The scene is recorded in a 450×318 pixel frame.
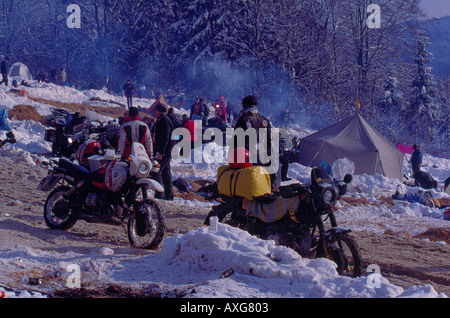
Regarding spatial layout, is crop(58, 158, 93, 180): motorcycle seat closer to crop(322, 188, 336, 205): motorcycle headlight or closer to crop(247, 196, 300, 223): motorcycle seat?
crop(247, 196, 300, 223): motorcycle seat

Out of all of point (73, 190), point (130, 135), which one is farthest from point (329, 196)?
point (130, 135)

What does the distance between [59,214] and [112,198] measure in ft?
2.90

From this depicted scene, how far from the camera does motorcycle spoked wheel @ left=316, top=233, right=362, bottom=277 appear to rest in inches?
209

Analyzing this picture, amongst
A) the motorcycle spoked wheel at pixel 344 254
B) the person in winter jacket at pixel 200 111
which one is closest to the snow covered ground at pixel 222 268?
the motorcycle spoked wheel at pixel 344 254

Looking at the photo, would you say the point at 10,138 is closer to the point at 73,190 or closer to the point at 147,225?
the point at 73,190

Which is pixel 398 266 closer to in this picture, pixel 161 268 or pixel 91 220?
pixel 161 268

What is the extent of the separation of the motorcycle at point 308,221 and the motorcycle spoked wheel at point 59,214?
253 cm

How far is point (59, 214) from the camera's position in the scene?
24.4 ft

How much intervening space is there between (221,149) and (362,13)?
27064 millimetres

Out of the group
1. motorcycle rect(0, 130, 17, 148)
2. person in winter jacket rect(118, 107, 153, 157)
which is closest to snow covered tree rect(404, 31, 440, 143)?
motorcycle rect(0, 130, 17, 148)

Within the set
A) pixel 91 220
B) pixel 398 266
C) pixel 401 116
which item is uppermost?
pixel 401 116

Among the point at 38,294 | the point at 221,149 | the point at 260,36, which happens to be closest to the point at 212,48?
the point at 260,36

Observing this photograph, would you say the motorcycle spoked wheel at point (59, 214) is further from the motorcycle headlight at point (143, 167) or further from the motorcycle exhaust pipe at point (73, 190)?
the motorcycle headlight at point (143, 167)
